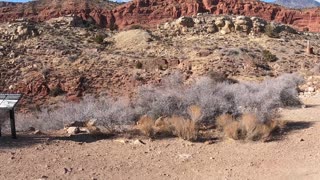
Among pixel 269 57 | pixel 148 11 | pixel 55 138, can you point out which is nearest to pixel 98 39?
pixel 269 57

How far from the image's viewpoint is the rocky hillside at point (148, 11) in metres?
50.2

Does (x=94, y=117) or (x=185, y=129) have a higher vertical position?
(x=185, y=129)

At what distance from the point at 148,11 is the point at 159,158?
143 feet

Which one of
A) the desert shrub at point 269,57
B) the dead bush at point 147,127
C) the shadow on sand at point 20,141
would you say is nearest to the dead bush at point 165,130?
the dead bush at point 147,127

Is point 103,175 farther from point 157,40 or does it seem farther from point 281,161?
point 157,40

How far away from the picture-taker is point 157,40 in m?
30.9

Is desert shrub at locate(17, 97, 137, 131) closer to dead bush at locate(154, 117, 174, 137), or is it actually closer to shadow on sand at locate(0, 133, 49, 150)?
dead bush at locate(154, 117, 174, 137)

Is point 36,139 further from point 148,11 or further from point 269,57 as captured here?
point 148,11

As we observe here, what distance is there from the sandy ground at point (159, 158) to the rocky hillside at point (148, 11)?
A: 39.4 m

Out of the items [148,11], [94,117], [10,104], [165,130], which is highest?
[10,104]

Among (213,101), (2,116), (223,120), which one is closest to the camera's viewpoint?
(223,120)

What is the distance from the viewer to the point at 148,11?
167ft

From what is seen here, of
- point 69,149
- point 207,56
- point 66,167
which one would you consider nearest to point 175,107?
point 69,149

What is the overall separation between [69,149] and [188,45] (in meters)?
21.3
